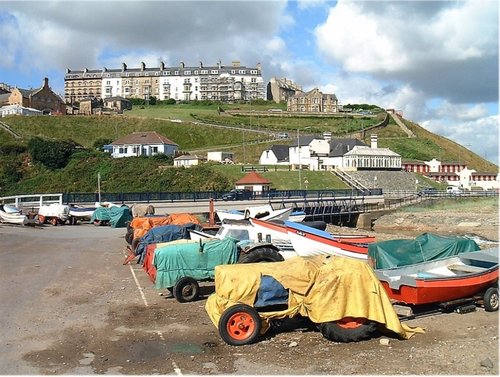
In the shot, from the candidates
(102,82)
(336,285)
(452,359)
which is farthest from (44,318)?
(102,82)

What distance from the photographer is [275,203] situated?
5222 cm

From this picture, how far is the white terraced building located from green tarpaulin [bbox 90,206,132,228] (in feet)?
446

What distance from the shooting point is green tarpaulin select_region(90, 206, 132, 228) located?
3839 centimetres

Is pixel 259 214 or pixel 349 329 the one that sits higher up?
pixel 259 214

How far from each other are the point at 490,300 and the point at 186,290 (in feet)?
25.3

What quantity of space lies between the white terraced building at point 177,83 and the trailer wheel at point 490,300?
162329mm

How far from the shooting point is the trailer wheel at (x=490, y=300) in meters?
13.6

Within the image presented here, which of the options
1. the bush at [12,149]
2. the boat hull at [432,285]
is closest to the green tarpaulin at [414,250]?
the boat hull at [432,285]

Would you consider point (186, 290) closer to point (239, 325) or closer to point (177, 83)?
point (239, 325)

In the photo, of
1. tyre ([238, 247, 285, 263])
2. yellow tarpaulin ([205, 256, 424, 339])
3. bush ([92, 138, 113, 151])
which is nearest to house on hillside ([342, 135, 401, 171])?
bush ([92, 138, 113, 151])

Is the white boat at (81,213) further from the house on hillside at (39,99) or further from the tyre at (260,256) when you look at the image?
the house on hillside at (39,99)

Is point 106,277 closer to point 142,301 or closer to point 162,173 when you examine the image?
point 142,301

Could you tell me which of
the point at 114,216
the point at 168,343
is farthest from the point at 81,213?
the point at 168,343

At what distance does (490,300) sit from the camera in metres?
13.6
